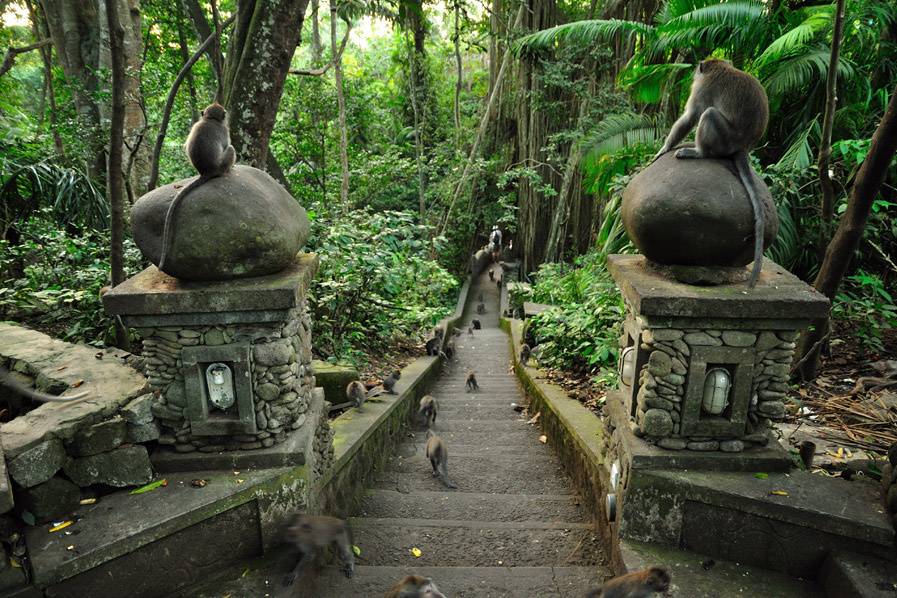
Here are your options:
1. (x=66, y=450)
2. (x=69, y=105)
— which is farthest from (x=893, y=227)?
(x=69, y=105)

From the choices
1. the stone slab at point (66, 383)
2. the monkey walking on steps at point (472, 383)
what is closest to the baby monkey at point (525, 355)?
the monkey walking on steps at point (472, 383)

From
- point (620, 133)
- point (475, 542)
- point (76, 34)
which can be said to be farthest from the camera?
point (620, 133)

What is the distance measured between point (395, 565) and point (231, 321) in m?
1.72

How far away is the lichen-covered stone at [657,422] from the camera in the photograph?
2.81m

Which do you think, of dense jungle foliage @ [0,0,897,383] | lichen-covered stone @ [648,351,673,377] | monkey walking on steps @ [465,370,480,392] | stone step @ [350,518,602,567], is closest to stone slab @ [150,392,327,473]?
stone step @ [350,518,602,567]

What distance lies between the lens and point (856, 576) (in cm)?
236

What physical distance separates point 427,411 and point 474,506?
1659mm

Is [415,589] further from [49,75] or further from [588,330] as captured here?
[49,75]

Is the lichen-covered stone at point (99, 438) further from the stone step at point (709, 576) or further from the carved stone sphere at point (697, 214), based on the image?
the carved stone sphere at point (697, 214)

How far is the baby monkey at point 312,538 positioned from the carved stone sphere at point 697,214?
2.31m

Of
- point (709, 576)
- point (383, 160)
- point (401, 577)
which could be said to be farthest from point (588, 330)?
point (383, 160)

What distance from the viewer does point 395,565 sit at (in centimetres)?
309

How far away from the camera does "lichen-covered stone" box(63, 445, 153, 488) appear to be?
2.64 metres

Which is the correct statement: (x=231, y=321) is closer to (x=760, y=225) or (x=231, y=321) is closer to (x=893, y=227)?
(x=760, y=225)
